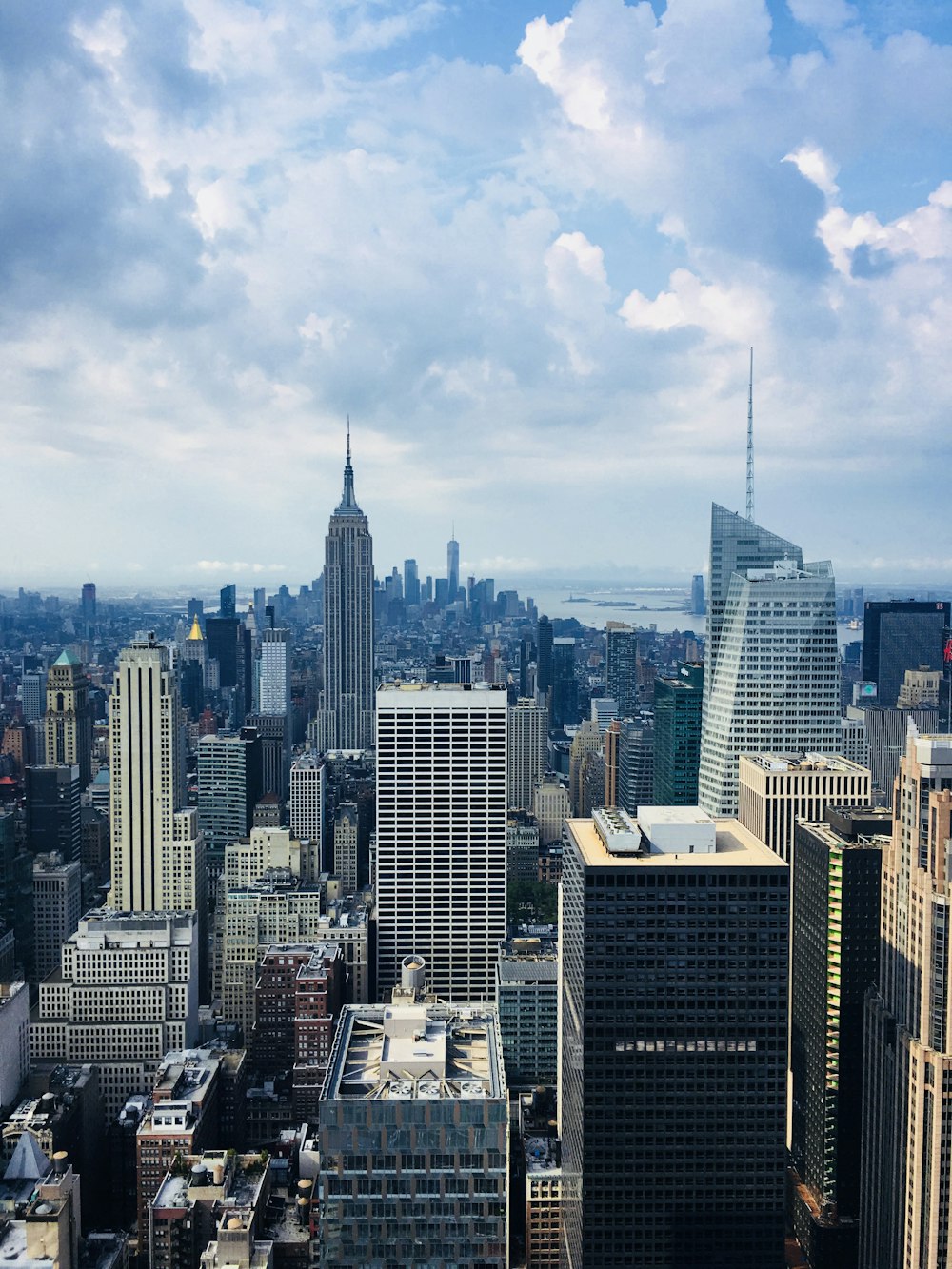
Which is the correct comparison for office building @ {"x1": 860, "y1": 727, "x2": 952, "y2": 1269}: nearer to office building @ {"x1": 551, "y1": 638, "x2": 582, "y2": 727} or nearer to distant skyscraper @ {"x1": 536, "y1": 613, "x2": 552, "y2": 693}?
distant skyscraper @ {"x1": 536, "y1": 613, "x2": 552, "y2": 693}

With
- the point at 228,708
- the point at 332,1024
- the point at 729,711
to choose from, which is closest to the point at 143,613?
the point at 332,1024

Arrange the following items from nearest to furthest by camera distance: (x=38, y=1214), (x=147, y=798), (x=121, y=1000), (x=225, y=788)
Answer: (x=38, y=1214) → (x=121, y=1000) → (x=147, y=798) → (x=225, y=788)

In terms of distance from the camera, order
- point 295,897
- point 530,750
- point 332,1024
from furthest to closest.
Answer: point 530,750, point 295,897, point 332,1024

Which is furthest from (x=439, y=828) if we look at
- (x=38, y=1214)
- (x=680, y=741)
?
(x=38, y=1214)

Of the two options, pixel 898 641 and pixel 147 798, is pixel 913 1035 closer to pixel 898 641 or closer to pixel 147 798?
pixel 898 641

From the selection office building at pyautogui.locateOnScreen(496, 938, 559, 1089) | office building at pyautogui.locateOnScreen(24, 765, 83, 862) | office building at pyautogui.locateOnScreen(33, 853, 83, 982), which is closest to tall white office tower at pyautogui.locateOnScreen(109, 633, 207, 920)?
office building at pyautogui.locateOnScreen(33, 853, 83, 982)

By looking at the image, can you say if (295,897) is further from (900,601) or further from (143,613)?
(900,601)
